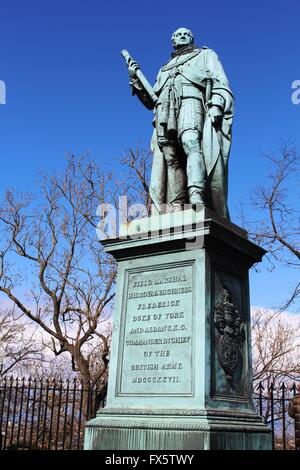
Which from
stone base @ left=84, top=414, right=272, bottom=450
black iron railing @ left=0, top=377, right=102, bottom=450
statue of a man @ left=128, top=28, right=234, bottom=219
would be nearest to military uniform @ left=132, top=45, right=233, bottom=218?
statue of a man @ left=128, top=28, right=234, bottom=219

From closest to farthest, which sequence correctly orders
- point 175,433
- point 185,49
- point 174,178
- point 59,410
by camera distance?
point 175,433
point 174,178
point 185,49
point 59,410

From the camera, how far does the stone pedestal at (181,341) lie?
5.03 meters

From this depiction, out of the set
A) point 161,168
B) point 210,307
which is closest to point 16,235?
point 161,168

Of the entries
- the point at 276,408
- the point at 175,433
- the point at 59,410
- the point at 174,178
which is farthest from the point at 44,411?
the point at 276,408

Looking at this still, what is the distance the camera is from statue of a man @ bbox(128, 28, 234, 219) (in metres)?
6.48

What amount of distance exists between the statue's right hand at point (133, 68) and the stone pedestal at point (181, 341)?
97.1 inches

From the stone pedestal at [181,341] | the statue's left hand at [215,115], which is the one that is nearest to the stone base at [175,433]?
the stone pedestal at [181,341]

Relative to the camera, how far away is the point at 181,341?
5387 millimetres

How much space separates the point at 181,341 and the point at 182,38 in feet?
14.8

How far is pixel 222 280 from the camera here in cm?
581

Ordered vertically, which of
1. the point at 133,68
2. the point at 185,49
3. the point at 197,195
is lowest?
the point at 197,195

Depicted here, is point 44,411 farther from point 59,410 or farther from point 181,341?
point 181,341

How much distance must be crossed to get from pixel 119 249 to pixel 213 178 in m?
1.49
